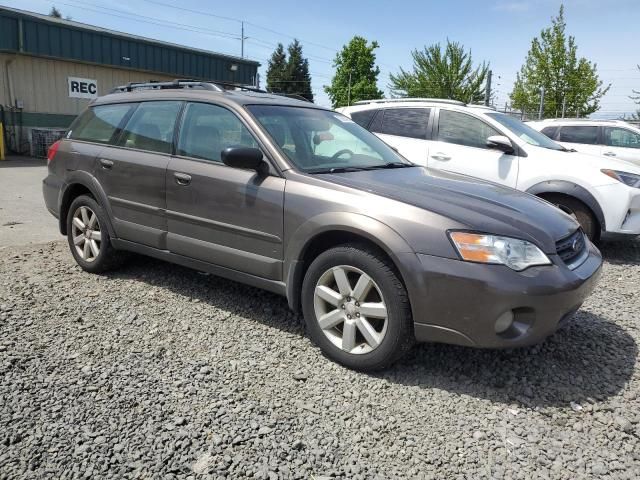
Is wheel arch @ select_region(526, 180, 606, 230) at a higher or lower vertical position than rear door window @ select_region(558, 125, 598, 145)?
lower

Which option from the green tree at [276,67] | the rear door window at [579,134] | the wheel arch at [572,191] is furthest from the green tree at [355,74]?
the wheel arch at [572,191]

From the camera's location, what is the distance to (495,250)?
2.79 m

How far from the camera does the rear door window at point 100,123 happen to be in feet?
15.3

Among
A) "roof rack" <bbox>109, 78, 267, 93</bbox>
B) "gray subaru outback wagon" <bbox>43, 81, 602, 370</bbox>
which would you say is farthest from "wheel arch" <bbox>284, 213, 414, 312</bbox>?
"roof rack" <bbox>109, 78, 267, 93</bbox>

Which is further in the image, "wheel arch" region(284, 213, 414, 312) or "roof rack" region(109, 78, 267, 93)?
"roof rack" region(109, 78, 267, 93)

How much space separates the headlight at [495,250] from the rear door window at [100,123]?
3.24 meters

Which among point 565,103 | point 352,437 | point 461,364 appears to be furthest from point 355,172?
point 565,103

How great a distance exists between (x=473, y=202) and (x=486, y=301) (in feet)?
2.41

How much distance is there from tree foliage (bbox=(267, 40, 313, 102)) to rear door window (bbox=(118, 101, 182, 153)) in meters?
59.8

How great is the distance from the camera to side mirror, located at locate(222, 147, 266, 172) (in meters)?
3.39

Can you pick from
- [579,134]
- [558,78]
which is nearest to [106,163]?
[579,134]

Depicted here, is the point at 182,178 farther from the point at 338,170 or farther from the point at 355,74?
the point at 355,74

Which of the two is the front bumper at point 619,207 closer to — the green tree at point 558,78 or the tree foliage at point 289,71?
the green tree at point 558,78

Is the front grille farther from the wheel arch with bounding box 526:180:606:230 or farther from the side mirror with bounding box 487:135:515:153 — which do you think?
the side mirror with bounding box 487:135:515:153
